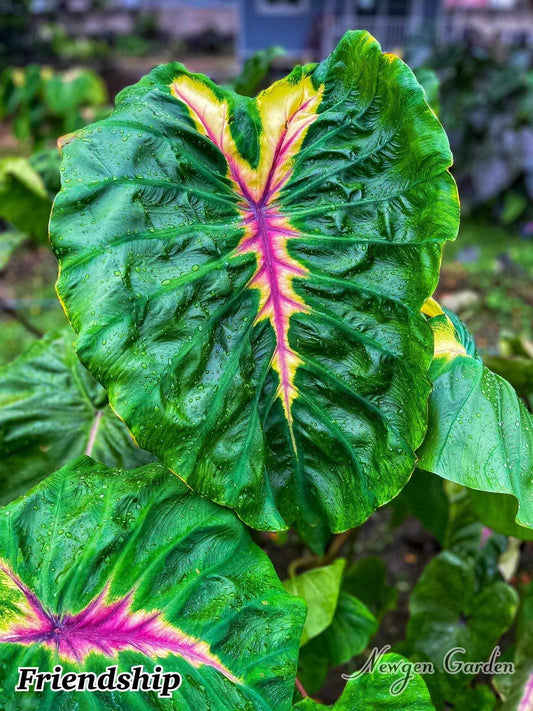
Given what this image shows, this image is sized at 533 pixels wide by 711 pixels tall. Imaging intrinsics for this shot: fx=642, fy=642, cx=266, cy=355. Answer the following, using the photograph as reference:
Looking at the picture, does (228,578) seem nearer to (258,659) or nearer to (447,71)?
(258,659)

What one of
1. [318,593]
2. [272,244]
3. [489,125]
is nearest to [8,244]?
[272,244]

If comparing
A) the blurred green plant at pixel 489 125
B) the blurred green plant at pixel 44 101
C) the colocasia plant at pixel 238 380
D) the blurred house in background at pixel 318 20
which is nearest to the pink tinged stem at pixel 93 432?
the colocasia plant at pixel 238 380

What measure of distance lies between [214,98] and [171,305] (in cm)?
32

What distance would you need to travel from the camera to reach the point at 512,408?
853mm

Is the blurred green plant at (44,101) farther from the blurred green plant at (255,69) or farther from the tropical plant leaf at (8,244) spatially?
the blurred green plant at (255,69)

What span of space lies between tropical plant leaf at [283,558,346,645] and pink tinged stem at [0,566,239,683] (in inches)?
12.8

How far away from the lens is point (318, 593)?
107 cm

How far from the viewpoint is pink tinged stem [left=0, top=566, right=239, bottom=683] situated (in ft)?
2.34

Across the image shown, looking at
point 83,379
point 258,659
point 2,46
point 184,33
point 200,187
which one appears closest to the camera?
point 258,659

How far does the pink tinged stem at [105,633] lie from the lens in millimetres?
712

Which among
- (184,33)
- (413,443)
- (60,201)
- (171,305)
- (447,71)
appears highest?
(60,201)

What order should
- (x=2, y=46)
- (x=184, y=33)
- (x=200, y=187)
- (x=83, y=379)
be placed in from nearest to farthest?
(x=200, y=187)
(x=83, y=379)
(x=2, y=46)
(x=184, y=33)

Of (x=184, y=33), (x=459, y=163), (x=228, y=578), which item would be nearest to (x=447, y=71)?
(x=459, y=163)

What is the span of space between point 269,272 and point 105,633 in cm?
48
